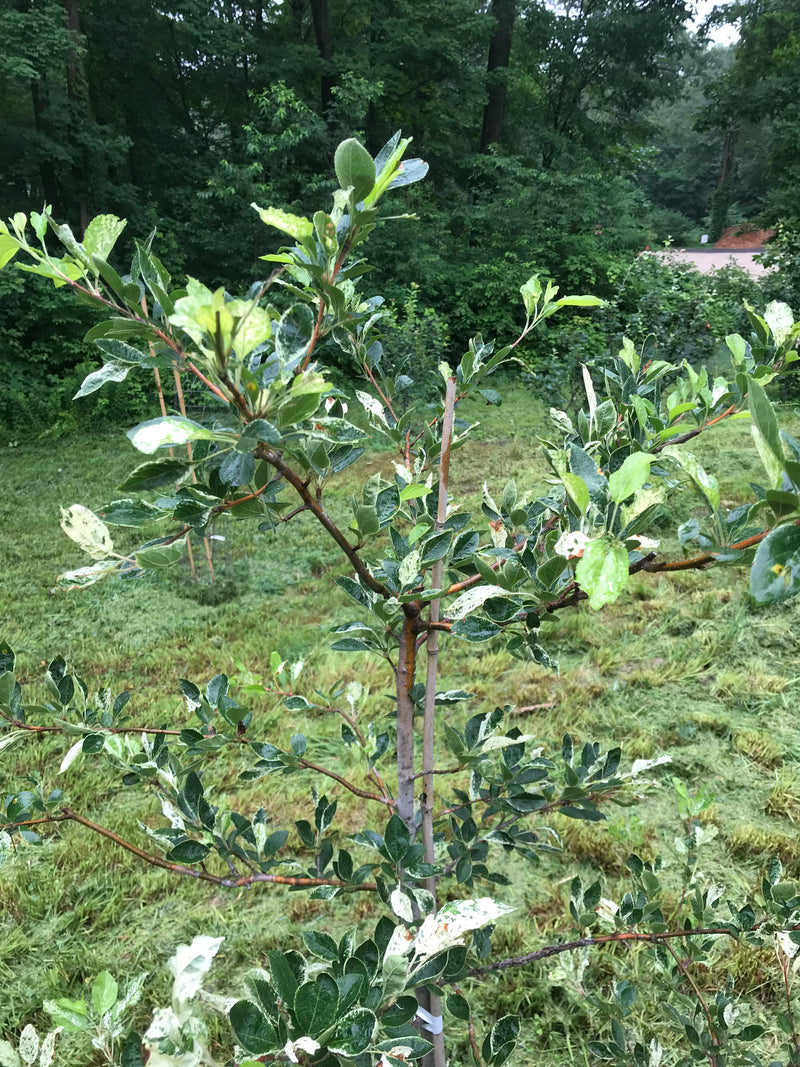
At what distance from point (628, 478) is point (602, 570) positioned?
2.9 inches

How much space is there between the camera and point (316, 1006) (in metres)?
0.45

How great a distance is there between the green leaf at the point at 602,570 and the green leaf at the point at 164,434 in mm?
280

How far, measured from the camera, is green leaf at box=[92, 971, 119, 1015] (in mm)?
536

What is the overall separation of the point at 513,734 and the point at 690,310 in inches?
247

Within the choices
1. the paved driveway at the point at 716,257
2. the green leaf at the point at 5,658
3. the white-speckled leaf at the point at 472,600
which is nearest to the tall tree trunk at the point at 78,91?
the green leaf at the point at 5,658

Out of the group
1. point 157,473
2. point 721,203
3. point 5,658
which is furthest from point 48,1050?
point 721,203

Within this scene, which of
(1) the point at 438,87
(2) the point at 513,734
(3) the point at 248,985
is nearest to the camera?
(3) the point at 248,985

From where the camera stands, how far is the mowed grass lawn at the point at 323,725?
167 centimetres

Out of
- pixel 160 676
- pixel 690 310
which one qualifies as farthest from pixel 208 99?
pixel 160 676

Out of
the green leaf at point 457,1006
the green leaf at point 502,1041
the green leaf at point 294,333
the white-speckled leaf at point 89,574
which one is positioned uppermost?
the green leaf at point 294,333

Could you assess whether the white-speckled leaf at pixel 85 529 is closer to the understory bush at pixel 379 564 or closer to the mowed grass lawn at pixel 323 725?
the understory bush at pixel 379 564

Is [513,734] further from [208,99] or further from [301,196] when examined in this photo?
[208,99]

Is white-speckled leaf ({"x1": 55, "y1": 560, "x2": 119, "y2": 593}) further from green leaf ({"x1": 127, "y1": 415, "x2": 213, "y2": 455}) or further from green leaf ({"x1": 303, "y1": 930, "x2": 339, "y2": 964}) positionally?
green leaf ({"x1": 303, "y1": 930, "x2": 339, "y2": 964})

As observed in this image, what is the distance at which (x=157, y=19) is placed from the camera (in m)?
8.72
